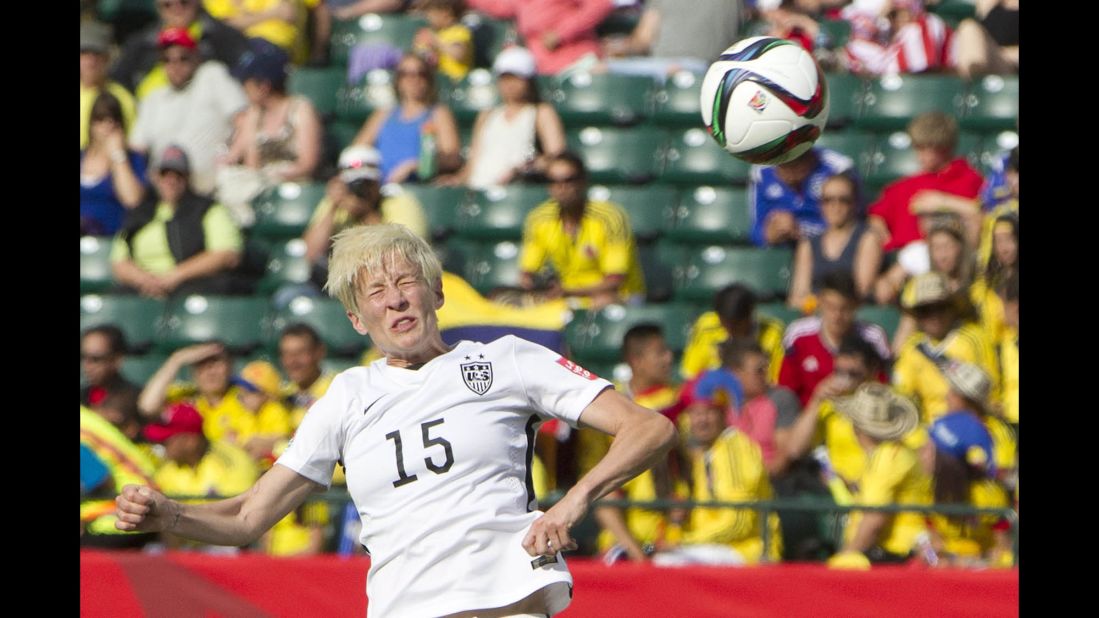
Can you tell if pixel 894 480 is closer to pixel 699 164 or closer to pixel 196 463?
pixel 196 463

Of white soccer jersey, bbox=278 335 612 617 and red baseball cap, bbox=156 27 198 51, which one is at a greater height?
red baseball cap, bbox=156 27 198 51

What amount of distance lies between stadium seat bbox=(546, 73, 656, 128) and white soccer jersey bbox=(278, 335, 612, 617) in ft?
21.5

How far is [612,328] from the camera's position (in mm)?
9203

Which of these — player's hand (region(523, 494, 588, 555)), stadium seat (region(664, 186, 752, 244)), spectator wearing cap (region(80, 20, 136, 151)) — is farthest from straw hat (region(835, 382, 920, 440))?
spectator wearing cap (region(80, 20, 136, 151))

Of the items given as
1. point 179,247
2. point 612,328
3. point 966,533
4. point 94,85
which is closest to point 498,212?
point 612,328

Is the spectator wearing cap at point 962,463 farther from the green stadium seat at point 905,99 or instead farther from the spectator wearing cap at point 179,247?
the spectator wearing cap at point 179,247

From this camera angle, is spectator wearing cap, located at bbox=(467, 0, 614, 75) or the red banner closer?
the red banner

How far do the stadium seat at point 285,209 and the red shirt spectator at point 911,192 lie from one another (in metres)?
3.51

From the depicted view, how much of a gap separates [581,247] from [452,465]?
16.9 feet

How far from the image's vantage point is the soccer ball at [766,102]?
21.3 ft

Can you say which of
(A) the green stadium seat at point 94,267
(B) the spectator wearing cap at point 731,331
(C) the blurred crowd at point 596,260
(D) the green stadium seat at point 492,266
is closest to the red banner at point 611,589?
(C) the blurred crowd at point 596,260

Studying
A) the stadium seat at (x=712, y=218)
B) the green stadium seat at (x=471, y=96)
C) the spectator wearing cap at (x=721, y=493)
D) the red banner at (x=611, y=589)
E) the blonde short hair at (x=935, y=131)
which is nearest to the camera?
the red banner at (x=611, y=589)

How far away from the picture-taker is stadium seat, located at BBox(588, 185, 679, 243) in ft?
33.4

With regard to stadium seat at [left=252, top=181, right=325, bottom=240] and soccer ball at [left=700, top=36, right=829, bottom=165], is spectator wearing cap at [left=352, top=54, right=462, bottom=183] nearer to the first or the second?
stadium seat at [left=252, top=181, right=325, bottom=240]
